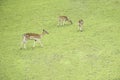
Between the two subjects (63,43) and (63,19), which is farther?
(63,19)

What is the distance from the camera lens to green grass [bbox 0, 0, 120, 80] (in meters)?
18.8

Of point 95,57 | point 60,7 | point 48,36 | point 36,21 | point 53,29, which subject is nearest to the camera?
point 95,57

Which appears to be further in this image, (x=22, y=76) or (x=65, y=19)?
(x=65, y=19)

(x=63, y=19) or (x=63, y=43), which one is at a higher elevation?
(x=63, y=19)

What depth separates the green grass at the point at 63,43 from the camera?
61.5 feet

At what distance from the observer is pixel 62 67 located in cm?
1931

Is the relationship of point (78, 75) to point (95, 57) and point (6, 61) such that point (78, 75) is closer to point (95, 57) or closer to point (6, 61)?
point (95, 57)

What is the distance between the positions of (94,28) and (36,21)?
544 cm

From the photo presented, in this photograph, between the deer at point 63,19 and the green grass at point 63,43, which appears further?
the deer at point 63,19

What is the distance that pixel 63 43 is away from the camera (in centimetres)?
2333

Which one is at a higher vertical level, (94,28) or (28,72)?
(94,28)

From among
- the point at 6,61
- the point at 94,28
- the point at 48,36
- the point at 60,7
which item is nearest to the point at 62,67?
the point at 6,61

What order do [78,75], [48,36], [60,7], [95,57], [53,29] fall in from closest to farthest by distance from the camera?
[78,75], [95,57], [48,36], [53,29], [60,7]

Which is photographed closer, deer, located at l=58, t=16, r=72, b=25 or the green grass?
the green grass
